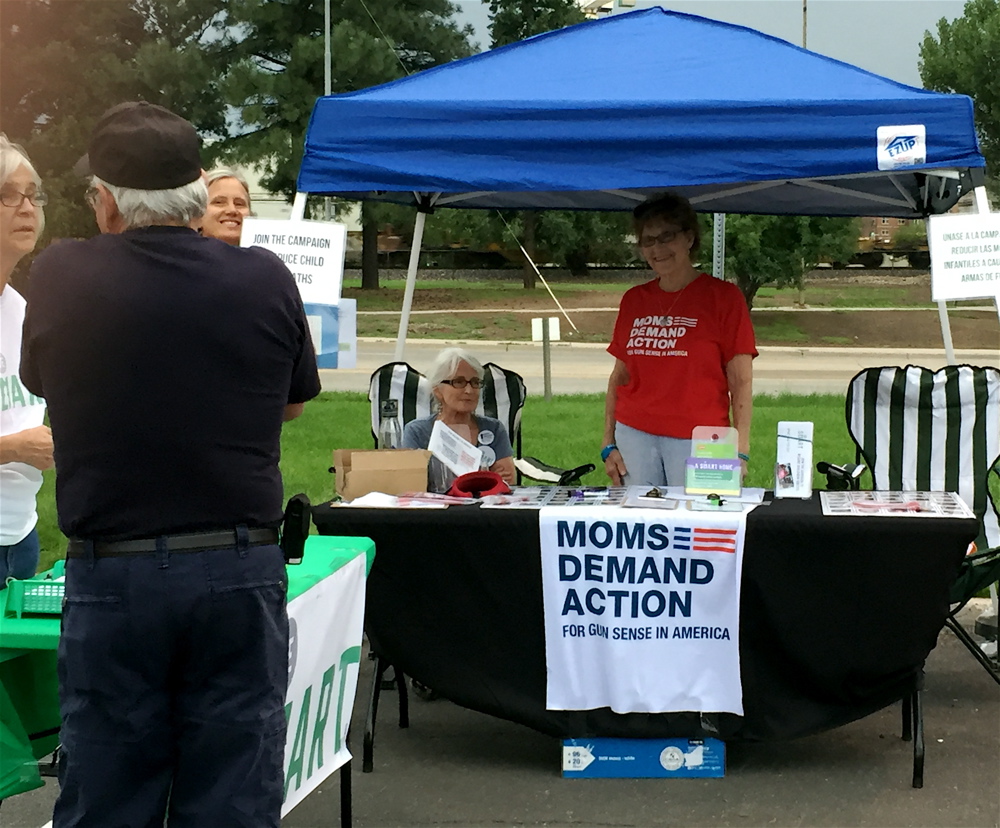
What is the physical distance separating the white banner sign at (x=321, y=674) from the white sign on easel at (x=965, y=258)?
2185mm

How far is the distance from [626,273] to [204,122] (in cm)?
1371

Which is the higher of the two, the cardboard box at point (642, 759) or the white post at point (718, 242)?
the white post at point (718, 242)

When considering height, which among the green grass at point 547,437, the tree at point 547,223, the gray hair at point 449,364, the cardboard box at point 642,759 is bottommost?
the cardboard box at point 642,759

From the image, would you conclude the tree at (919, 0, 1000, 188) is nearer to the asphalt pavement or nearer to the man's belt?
the asphalt pavement

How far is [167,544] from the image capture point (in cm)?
199

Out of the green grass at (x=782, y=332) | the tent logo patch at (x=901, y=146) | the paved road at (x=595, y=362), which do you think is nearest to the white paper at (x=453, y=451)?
the tent logo patch at (x=901, y=146)

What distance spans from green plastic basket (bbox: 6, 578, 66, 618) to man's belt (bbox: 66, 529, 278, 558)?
40 cm

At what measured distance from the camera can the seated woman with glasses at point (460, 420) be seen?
448cm

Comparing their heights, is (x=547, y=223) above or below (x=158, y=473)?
above

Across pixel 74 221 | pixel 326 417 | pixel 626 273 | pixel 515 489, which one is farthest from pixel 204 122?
pixel 515 489

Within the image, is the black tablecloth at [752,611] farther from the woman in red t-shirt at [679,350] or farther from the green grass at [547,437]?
the green grass at [547,437]

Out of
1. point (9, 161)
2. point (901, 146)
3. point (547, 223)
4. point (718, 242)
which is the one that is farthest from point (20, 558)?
point (547, 223)

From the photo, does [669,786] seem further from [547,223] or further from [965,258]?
[547,223]

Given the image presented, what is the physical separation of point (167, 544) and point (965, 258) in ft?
9.73
